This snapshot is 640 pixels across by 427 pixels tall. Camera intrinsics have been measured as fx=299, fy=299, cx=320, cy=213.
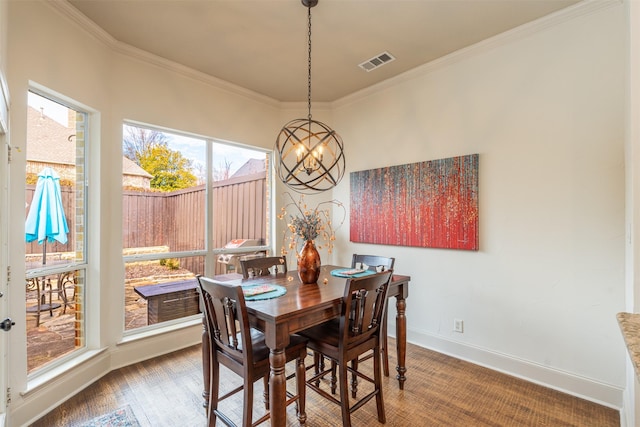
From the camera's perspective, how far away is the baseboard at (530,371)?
2242 millimetres

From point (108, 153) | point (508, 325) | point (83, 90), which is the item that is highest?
point (83, 90)

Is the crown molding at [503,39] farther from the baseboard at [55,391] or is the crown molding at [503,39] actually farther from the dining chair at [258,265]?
the baseboard at [55,391]

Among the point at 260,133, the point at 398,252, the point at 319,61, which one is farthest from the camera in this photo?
the point at 260,133

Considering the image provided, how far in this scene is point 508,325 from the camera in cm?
273

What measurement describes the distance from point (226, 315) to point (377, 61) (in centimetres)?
291

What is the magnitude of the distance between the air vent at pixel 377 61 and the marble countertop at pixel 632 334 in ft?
9.37

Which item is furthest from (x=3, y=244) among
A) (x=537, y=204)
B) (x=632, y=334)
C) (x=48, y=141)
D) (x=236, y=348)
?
(x=537, y=204)

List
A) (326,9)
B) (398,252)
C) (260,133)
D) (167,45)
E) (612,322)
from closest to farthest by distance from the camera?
(612,322)
(326,9)
(167,45)
(398,252)
(260,133)

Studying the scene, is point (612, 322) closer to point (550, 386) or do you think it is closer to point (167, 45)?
point (550, 386)

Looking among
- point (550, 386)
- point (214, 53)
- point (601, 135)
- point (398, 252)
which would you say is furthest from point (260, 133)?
point (550, 386)

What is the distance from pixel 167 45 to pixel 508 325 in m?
4.18

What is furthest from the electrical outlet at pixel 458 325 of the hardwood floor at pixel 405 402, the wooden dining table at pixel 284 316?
the wooden dining table at pixel 284 316

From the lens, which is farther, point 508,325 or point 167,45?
point 167,45

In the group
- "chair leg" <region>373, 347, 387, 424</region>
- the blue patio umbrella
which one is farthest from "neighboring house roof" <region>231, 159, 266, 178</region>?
"chair leg" <region>373, 347, 387, 424</region>
